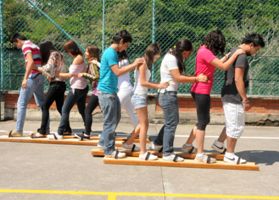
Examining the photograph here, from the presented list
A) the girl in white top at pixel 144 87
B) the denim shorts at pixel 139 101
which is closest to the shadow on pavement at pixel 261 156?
the girl in white top at pixel 144 87

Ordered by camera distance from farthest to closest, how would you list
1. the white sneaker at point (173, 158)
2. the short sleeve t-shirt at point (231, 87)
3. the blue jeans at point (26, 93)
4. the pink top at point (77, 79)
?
1. the blue jeans at point (26, 93)
2. the pink top at point (77, 79)
3. the white sneaker at point (173, 158)
4. the short sleeve t-shirt at point (231, 87)

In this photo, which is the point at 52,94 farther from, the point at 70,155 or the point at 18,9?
the point at 18,9

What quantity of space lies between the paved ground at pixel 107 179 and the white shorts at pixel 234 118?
0.52 metres

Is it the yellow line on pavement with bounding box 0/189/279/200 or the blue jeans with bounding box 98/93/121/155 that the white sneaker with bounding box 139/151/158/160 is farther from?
the yellow line on pavement with bounding box 0/189/279/200

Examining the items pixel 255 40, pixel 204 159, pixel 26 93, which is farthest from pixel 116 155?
pixel 255 40

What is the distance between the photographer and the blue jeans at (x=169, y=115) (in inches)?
232

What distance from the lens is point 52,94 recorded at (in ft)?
24.8

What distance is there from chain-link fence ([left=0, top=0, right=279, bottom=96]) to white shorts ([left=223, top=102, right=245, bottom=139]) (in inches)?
139

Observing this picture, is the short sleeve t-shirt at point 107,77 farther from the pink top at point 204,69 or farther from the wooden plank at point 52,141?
the wooden plank at point 52,141

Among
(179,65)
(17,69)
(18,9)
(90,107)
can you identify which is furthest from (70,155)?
(18,9)

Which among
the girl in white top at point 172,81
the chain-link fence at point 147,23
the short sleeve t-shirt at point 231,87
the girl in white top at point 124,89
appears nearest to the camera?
the girl in white top at point 172,81

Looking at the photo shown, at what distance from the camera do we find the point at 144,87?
5.94 m

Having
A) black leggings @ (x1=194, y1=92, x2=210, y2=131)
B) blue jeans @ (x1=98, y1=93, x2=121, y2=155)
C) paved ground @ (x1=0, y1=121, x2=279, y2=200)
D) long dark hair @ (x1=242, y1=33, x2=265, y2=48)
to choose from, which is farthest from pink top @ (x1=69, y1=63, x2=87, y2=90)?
long dark hair @ (x1=242, y1=33, x2=265, y2=48)

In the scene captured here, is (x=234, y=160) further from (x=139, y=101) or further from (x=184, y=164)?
(x=139, y=101)
